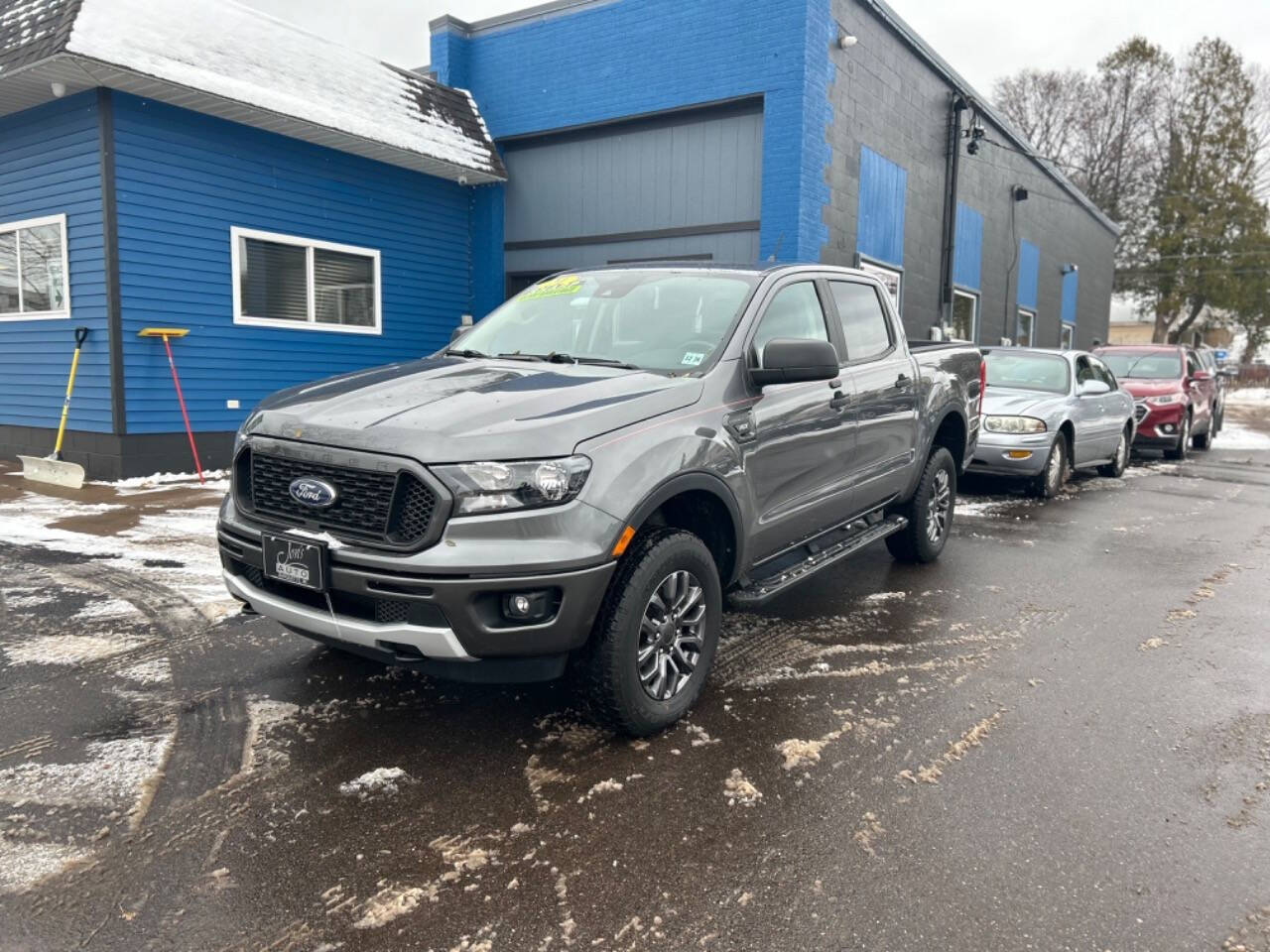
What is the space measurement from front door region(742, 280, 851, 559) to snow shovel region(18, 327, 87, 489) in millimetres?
7332

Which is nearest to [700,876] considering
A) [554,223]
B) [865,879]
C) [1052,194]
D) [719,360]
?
[865,879]

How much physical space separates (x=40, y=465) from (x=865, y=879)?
934cm

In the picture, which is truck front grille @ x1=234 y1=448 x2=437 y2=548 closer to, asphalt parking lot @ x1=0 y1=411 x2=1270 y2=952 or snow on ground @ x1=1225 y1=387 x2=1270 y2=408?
asphalt parking lot @ x1=0 y1=411 x2=1270 y2=952

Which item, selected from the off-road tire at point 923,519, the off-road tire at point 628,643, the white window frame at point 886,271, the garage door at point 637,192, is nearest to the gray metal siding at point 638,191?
the garage door at point 637,192

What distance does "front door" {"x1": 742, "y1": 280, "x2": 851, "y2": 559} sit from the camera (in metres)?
4.11

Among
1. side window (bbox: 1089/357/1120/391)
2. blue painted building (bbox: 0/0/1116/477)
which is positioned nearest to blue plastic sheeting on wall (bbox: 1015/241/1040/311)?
blue painted building (bbox: 0/0/1116/477)

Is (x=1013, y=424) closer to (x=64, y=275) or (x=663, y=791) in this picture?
(x=663, y=791)

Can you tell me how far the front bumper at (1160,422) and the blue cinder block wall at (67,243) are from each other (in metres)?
13.6

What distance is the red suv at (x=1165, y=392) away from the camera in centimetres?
1360

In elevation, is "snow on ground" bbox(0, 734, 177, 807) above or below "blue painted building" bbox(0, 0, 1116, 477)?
below

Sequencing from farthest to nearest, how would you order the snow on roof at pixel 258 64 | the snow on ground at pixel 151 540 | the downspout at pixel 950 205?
1. the downspout at pixel 950 205
2. the snow on roof at pixel 258 64
3. the snow on ground at pixel 151 540

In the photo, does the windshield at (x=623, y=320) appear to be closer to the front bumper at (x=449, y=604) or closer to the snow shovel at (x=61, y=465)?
the front bumper at (x=449, y=604)

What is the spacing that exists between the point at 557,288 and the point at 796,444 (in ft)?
5.12

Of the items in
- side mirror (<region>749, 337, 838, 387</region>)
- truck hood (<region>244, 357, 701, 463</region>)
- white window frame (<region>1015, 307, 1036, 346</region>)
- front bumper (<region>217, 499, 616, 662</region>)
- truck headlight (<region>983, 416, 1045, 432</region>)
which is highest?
white window frame (<region>1015, 307, 1036, 346</region>)
